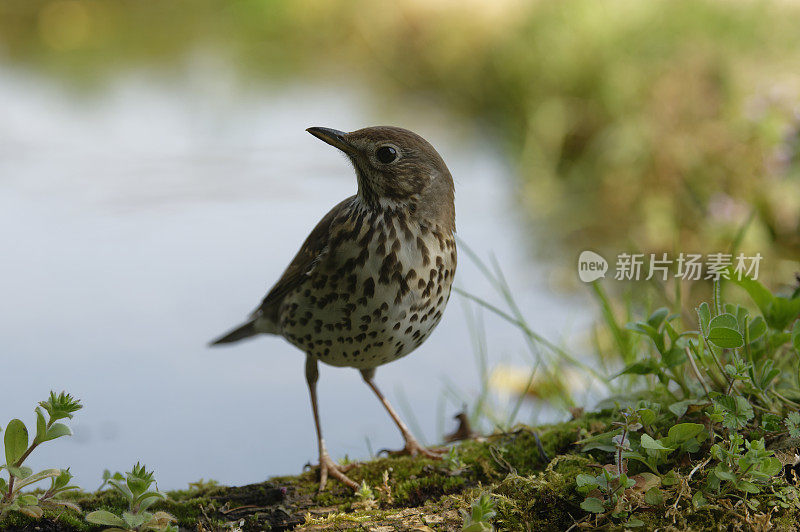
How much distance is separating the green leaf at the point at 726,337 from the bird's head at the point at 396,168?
2.88 feet

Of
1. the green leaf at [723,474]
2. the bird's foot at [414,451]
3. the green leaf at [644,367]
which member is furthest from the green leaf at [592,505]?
the bird's foot at [414,451]

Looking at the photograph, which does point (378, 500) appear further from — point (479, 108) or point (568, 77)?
point (479, 108)

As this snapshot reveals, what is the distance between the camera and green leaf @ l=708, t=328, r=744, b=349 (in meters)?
2.03

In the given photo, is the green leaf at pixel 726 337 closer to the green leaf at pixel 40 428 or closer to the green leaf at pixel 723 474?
the green leaf at pixel 723 474

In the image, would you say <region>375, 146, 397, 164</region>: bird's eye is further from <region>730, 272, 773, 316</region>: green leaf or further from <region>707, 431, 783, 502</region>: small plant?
<region>707, 431, 783, 502</region>: small plant

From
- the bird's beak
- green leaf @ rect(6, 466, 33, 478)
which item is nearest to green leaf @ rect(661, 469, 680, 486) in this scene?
the bird's beak

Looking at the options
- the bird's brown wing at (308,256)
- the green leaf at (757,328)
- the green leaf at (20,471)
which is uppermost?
the bird's brown wing at (308,256)

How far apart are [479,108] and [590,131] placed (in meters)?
1.40

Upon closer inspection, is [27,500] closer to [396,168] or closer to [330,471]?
[330,471]

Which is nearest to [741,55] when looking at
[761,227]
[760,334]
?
[761,227]

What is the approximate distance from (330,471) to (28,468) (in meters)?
0.92

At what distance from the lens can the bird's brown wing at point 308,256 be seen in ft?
8.55

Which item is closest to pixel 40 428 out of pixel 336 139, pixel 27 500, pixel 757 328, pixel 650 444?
pixel 27 500

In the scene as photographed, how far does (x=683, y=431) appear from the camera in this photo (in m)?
2.12
